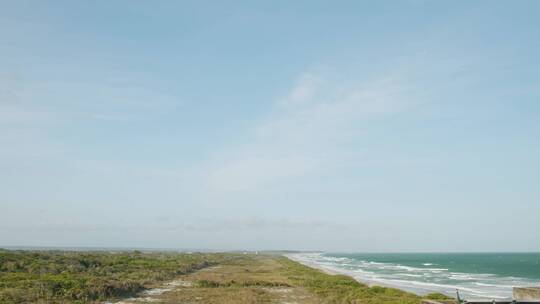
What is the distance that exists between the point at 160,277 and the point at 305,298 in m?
22.3

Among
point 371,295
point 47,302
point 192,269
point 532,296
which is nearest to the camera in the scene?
point 532,296

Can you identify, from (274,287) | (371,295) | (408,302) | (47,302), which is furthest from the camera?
(274,287)

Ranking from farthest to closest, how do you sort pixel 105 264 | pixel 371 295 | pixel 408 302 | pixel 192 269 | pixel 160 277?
pixel 192 269 → pixel 105 264 → pixel 160 277 → pixel 371 295 → pixel 408 302

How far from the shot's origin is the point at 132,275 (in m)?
56.8

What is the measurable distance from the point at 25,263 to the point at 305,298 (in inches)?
1482

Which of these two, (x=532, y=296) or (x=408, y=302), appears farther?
(x=408, y=302)

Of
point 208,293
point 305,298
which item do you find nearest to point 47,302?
point 208,293

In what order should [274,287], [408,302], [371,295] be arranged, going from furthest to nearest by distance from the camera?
[274,287] < [371,295] < [408,302]

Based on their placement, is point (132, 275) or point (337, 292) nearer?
point (337, 292)

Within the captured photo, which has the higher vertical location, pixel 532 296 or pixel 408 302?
pixel 532 296

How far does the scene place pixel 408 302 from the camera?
1356 inches

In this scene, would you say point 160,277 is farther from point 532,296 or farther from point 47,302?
point 532,296

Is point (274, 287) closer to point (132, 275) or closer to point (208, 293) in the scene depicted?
point (208, 293)

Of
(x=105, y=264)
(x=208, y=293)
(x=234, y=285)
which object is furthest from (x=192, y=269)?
(x=208, y=293)
